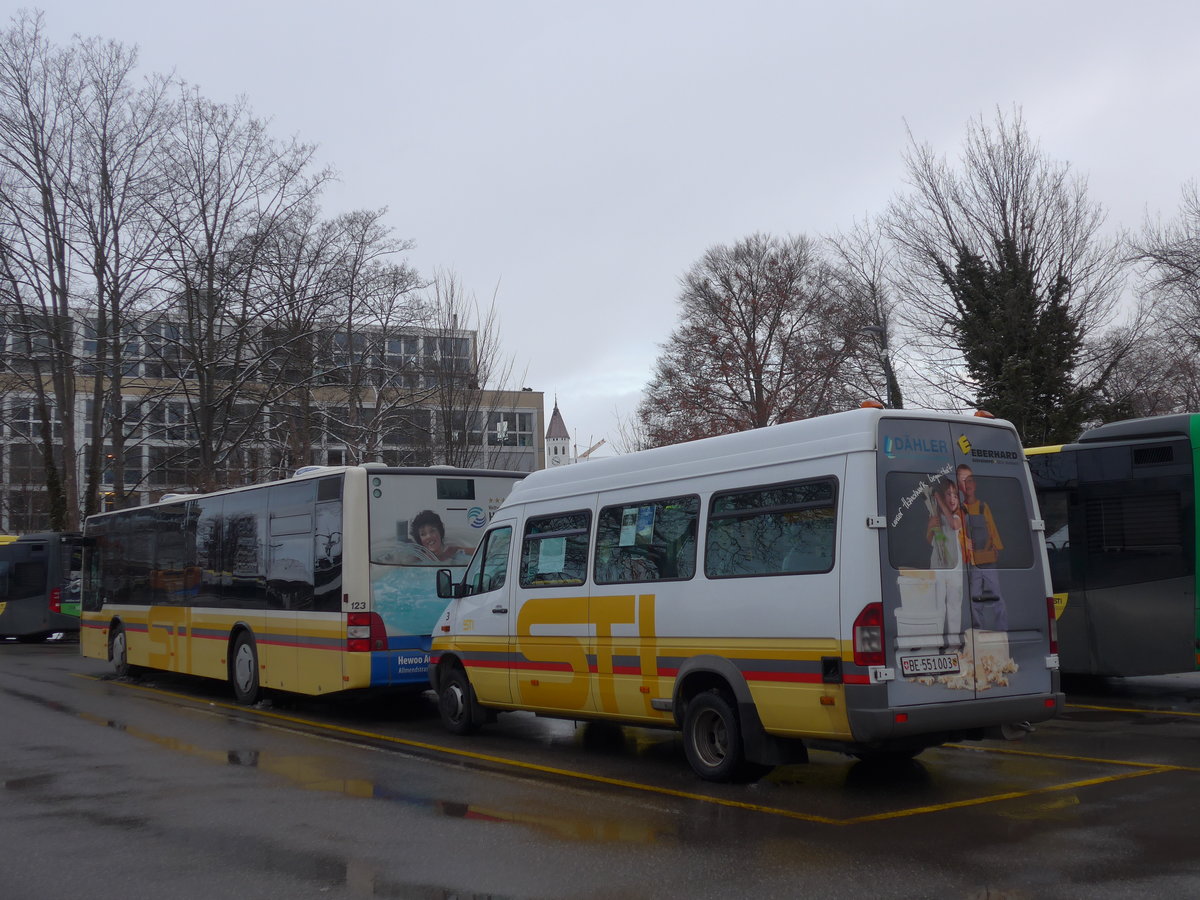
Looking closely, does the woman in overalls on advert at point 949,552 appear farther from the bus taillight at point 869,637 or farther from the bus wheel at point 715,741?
the bus wheel at point 715,741

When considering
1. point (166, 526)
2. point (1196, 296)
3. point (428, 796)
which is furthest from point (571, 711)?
point (1196, 296)

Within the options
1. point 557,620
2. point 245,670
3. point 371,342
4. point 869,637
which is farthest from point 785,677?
point 371,342

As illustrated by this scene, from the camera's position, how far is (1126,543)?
44.7 ft

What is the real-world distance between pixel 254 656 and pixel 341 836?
27.9ft

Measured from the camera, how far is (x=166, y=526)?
1833cm

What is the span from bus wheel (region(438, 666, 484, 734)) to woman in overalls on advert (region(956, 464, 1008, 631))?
5.55 meters

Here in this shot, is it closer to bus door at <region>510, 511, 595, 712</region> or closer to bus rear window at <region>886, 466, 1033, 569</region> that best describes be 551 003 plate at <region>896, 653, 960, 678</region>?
bus rear window at <region>886, 466, 1033, 569</region>

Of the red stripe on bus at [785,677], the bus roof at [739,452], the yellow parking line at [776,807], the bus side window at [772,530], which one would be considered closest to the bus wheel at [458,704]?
the yellow parking line at [776,807]

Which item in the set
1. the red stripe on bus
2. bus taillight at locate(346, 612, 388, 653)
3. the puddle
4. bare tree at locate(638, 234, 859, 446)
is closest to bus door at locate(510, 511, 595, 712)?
the red stripe on bus

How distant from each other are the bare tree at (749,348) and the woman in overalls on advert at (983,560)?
3452 cm

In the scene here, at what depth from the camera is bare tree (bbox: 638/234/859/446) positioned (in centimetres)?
4344

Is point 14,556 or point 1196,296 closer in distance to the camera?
point 1196,296

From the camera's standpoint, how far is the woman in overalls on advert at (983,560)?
8234mm

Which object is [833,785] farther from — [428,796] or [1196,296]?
[1196,296]
